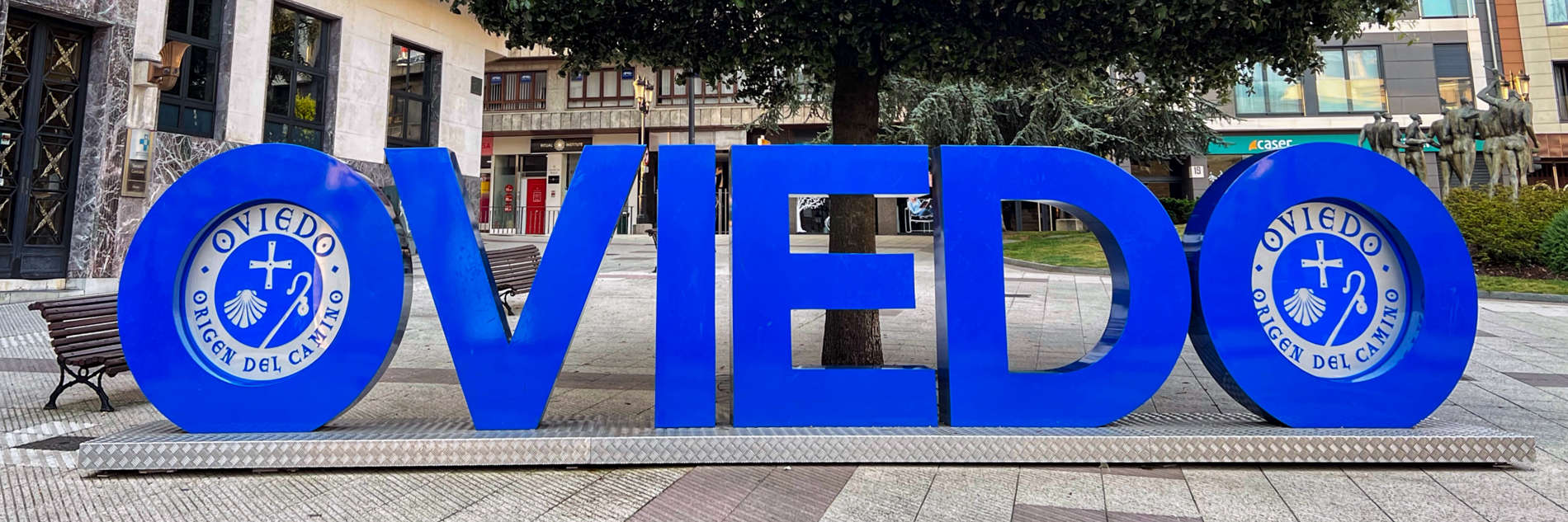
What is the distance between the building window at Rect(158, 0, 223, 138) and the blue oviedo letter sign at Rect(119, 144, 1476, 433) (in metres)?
11.7

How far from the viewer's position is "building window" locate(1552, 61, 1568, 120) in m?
27.4

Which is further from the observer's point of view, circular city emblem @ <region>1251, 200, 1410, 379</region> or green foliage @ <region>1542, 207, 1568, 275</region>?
green foliage @ <region>1542, 207, 1568, 275</region>

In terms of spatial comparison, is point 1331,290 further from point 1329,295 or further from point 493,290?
point 493,290

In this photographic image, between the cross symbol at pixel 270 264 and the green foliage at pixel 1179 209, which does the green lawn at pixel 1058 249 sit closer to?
the green foliage at pixel 1179 209

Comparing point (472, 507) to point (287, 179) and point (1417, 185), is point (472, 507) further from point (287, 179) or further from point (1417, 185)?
point (1417, 185)

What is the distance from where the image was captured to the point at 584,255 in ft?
12.9

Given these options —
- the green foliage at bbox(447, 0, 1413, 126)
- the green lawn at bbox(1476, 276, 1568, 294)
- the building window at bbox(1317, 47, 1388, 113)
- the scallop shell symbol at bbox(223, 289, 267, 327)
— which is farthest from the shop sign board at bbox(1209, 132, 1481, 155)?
the scallop shell symbol at bbox(223, 289, 267, 327)

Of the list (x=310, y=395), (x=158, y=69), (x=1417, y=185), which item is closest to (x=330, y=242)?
(x=310, y=395)

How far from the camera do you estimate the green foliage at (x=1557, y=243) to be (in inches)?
565

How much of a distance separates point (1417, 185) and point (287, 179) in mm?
6519

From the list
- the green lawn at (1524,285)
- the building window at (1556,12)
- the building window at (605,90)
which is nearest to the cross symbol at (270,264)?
the green lawn at (1524,285)

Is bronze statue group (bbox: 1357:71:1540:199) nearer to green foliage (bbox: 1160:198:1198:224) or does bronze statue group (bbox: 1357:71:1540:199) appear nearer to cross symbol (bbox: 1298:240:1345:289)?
green foliage (bbox: 1160:198:1198:224)

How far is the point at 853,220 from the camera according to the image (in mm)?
5520

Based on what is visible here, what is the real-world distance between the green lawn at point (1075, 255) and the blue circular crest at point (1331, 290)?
9.02 m
